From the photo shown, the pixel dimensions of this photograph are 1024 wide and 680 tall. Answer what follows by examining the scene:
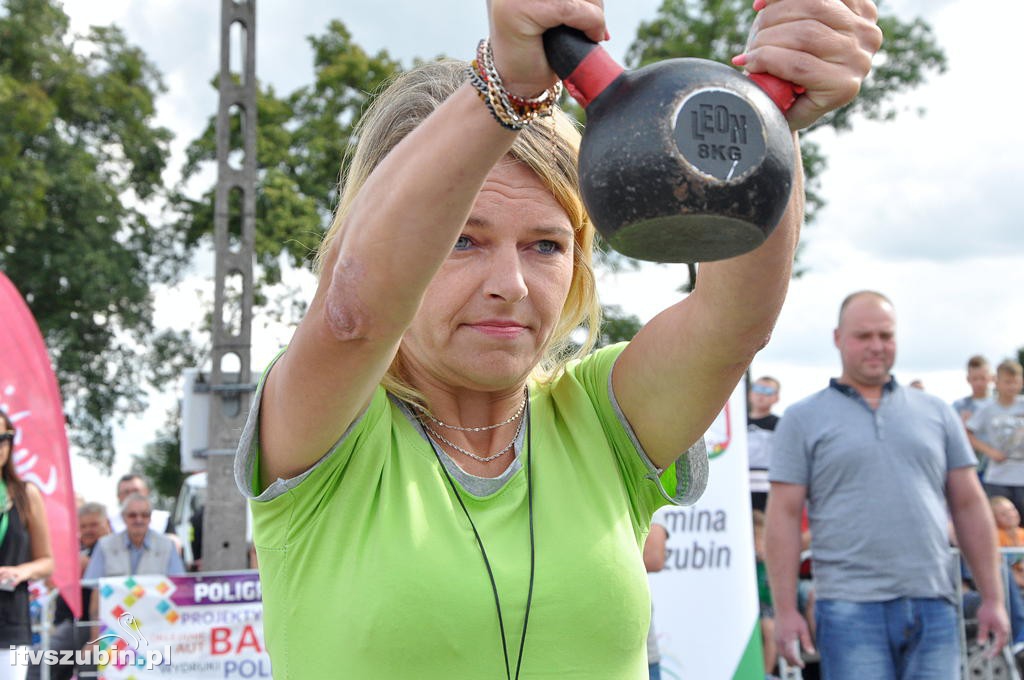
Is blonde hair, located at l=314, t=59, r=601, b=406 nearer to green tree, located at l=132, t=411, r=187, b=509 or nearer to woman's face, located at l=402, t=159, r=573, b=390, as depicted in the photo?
woman's face, located at l=402, t=159, r=573, b=390

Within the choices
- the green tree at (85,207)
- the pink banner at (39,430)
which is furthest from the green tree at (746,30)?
the pink banner at (39,430)

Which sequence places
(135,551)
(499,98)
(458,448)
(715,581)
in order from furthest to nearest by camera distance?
(135,551), (715,581), (458,448), (499,98)

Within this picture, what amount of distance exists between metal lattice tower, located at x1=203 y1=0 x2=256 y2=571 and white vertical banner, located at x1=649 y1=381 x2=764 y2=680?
18.1 ft

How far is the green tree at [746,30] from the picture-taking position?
2372 centimetres

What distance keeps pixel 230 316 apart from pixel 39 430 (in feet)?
18.5

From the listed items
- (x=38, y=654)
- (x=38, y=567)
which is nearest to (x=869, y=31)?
(x=38, y=567)

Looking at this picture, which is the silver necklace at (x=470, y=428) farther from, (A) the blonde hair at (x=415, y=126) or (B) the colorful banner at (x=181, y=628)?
(B) the colorful banner at (x=181, y=628)

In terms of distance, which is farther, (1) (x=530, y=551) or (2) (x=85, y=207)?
(2) (x=85, y=207)

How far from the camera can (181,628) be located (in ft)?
25.6

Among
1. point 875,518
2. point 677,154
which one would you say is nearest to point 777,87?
point 677,154

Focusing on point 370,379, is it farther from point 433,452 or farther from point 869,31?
point 869,31

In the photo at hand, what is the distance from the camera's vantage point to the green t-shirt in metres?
1.62

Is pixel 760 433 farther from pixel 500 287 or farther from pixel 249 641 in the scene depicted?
pixel 500 287

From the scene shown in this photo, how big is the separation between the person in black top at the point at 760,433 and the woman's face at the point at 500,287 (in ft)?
24.2
